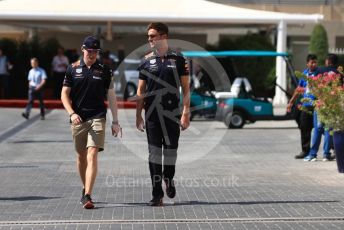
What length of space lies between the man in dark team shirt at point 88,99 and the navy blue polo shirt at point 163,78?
1.45 feet

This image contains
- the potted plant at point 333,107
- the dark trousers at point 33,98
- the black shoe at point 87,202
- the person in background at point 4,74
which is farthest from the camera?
the person in background at point 4,74

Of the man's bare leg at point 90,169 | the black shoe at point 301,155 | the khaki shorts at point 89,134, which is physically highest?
the khaki shorts at point 89,134

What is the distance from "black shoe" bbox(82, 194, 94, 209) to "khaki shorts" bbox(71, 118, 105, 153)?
0.56 meters

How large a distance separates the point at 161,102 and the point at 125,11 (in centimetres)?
2070

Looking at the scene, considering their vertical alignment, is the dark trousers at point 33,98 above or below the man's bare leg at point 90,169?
below

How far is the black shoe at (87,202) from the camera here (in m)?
9.59

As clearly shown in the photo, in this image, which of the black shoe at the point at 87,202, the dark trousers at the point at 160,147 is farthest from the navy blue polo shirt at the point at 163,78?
the black shoe at the point at 87,202

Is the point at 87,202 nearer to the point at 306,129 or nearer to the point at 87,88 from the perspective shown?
the point at 87,88

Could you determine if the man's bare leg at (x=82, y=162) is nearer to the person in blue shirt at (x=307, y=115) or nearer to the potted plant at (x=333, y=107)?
the potted plant at (x=333, y=107)

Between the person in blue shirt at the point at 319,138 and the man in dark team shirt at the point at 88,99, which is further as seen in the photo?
the person in blue shirt at the point at 319,138

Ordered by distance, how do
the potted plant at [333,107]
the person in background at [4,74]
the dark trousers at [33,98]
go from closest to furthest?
the potted plant at [333,107] < the dark trousers at [33,98] < the person in background at [4,74]

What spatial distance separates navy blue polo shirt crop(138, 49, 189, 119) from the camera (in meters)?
9.77

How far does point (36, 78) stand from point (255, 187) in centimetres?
1418

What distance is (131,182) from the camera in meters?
12.1
